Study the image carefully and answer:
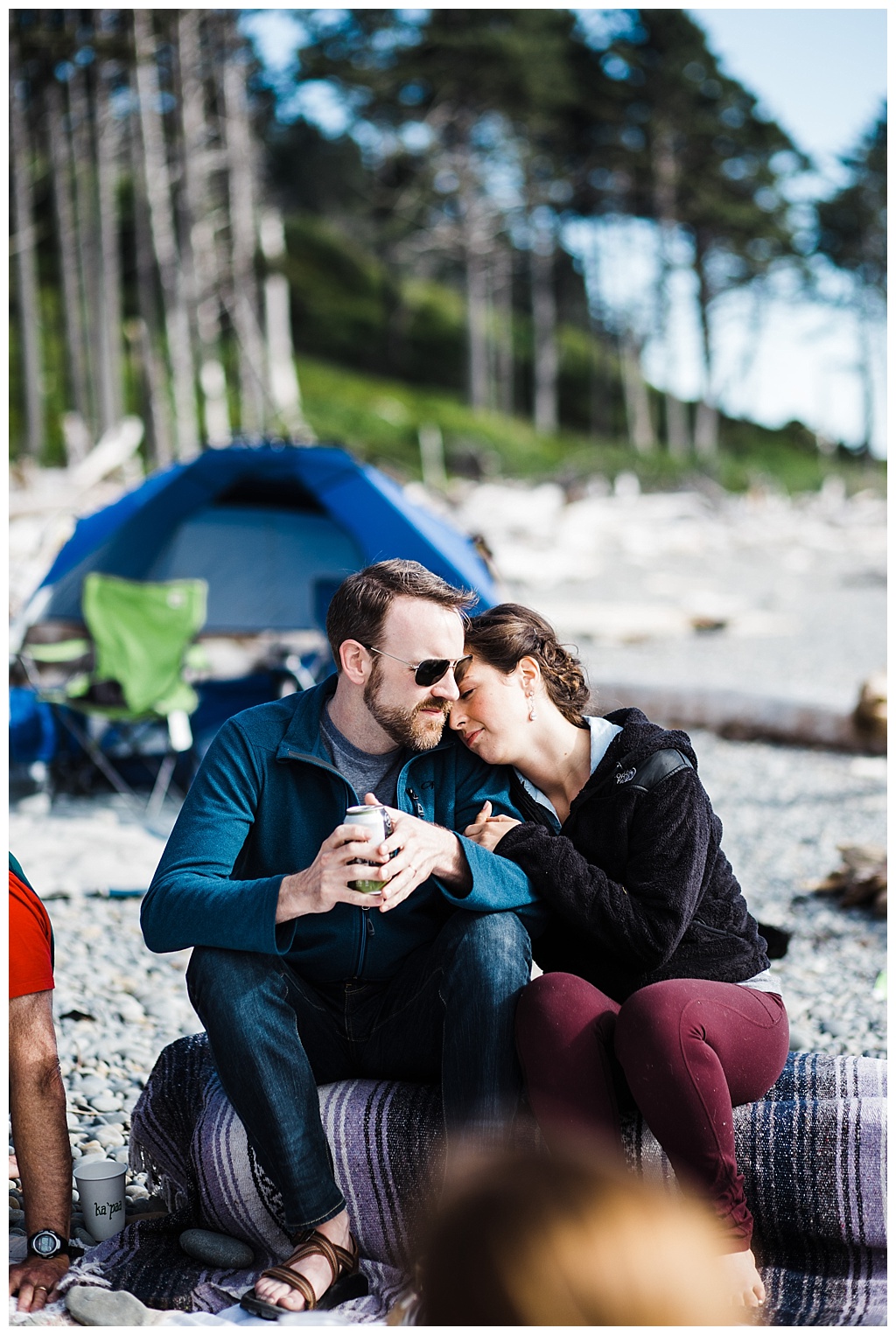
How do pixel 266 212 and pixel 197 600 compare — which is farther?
pixel 266 212

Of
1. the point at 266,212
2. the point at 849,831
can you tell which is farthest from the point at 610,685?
the point at 266,212

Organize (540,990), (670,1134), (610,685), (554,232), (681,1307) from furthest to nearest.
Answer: (554,232), (610,685), (540,990), (670,1134), (681,1307)

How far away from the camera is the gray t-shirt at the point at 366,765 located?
7.61 ft

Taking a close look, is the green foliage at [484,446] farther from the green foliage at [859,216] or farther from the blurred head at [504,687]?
the blurred head at [504,687]

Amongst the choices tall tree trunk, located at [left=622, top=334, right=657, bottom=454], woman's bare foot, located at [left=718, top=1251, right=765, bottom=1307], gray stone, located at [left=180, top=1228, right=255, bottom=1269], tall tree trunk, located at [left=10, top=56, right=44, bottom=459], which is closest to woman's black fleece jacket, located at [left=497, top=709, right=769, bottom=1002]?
woman's bare foot, located at [left=718, top=1251, right=765, bottom=1307]

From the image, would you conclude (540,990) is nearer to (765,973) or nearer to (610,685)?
(765,973)

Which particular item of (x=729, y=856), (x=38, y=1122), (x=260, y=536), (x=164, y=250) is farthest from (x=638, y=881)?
(x=164, y=250)

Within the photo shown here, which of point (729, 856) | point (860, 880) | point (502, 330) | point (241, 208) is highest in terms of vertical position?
point (241, 208)

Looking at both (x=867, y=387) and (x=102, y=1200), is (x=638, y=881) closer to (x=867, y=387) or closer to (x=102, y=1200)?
(x=102, y=1200)

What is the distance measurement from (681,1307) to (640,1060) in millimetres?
1047

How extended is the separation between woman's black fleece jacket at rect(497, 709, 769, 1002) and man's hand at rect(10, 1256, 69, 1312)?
1.01 m

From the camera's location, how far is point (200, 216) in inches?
727

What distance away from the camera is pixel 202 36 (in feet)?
55.9

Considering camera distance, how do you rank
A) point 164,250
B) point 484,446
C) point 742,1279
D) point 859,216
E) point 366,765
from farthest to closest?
point 859,216 < point 484,446 < point 164,250 < point 366,765 < point 742,1279
